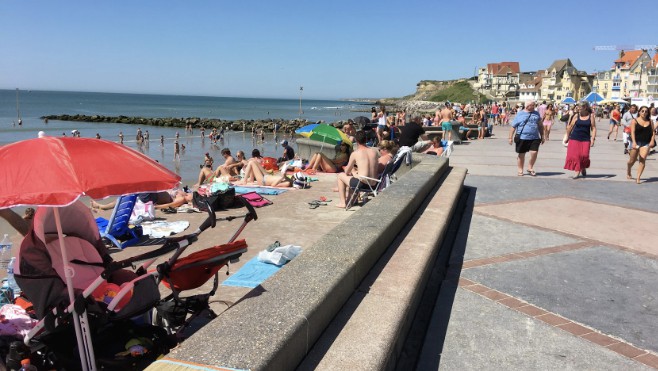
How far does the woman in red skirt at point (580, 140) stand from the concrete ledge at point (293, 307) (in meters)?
7.22

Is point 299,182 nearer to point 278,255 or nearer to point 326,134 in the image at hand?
point 326,134

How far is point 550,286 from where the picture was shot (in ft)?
14.2

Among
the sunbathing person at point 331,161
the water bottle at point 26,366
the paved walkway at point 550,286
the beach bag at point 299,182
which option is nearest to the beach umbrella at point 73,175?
the water bottle at point 26,366

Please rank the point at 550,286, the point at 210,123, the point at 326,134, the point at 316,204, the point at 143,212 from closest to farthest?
1. the point at 550,286
2. the point at 143,212
3. the point at 316,204
4. the point at 326,134
5. the point at 210,123

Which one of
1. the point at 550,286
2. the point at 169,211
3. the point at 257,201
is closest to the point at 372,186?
the point at 257,201

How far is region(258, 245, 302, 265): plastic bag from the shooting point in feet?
16.1

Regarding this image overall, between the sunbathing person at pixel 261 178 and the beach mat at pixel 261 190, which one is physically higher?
the sunbathing person at pixel 261 178

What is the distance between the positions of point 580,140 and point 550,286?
6738 mm

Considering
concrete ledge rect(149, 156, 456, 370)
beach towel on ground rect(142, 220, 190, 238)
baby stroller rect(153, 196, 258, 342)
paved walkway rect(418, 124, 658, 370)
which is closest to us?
concrete ledge rect(149, 156, 456, 370)

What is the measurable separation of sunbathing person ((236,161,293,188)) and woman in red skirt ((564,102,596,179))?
5.83 metres

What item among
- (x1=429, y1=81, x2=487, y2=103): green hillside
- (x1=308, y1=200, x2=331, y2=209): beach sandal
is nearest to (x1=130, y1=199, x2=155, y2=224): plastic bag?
(x1=308, y1=200, x2=331, y2=209): beach sandal

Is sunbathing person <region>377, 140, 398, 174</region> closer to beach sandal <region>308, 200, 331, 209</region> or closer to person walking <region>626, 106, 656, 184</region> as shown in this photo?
beach sandal <region>308, 200, 331, 209</region>

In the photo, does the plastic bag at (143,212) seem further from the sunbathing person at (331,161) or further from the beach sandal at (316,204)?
the sunbathing person at (331,161)

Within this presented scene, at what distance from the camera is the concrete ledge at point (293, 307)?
208 centimetres
